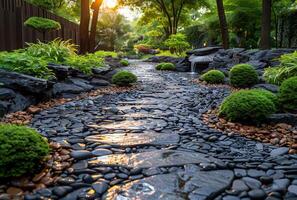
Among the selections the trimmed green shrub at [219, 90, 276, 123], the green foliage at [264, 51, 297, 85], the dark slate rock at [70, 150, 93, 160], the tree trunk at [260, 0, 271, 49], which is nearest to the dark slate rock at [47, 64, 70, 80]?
the trimmed green shrub at [219, 90, 276, 123]

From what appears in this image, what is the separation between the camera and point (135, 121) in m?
4.79

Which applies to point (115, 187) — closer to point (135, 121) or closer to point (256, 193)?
point (256, 193)

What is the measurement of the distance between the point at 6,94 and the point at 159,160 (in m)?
3.09

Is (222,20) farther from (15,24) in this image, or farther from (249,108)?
(249,108)

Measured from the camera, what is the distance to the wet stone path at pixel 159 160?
2.55 m

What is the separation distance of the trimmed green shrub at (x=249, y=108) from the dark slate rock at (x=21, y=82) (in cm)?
326

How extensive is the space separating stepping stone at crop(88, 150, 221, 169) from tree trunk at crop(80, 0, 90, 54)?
32.1ft

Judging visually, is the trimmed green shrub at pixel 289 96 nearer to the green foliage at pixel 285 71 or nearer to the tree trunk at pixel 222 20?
the green foliage at pixel 285 71

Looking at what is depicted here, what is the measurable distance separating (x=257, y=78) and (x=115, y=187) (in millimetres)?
6757

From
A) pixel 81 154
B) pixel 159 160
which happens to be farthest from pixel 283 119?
pixel 81 154

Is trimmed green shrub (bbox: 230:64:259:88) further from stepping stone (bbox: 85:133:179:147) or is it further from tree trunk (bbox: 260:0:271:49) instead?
stepping stone (bbox: 85:133:179:147)

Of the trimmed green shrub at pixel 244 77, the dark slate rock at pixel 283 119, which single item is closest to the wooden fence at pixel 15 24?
the trimmed green shrub at pixel 244 77

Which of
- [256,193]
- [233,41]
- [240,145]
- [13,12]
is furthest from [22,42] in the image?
[233,41]

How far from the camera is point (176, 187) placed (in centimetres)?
262
